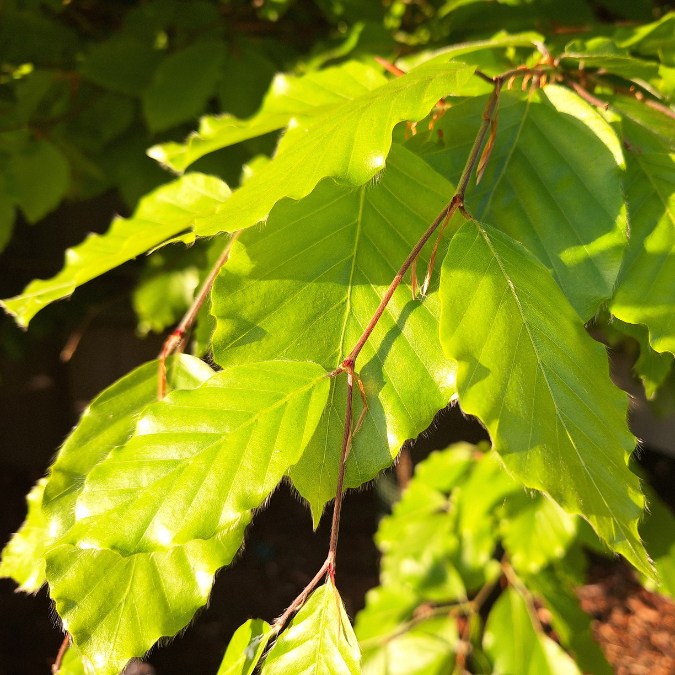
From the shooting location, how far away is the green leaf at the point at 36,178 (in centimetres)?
119

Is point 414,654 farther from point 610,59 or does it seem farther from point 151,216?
point 610,59

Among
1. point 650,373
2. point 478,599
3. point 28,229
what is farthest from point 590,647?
point 28,229

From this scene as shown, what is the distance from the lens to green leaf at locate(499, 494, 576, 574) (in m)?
1.34

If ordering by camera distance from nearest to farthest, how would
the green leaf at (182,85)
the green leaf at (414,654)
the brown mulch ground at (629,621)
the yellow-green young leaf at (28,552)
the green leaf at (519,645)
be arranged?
the yellow-green young leaf at (28,552)
the green leaf at (182,85)
the green leaf at (519,645)
the green leaf at (414,654)
the brown mulch ground at (629,621)

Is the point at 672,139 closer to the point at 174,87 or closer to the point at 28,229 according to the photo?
the point at 174,87

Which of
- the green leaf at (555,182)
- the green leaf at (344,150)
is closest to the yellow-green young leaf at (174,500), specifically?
the green leaf at (344,150)

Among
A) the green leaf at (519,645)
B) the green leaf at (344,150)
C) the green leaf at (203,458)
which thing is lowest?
the green leaf at (519,645)

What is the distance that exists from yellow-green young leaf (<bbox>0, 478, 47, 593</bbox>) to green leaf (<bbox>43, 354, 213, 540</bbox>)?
0.07m

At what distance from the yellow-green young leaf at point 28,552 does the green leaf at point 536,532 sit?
94cm

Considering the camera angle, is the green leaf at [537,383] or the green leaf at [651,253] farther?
the green leaf at [651,253]

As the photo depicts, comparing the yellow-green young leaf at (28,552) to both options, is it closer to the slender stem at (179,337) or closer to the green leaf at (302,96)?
the slender stem at (179,337)

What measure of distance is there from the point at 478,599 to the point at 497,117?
1311 millimetres

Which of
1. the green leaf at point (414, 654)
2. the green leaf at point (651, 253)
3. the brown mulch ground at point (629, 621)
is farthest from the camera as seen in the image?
the brown mulch ground at point (629, 621)

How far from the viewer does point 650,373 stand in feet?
2.23
